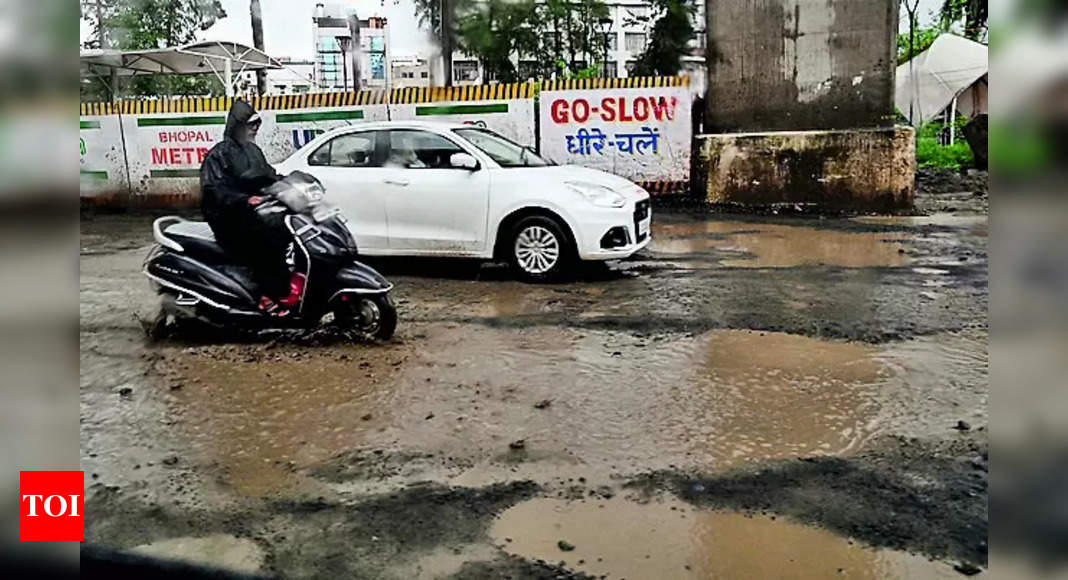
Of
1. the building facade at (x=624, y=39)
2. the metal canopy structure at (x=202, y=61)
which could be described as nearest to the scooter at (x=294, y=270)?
the metal canopy structure at (x=202, y=61)

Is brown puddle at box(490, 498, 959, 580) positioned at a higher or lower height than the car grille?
lower

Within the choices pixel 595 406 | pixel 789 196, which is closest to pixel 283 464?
pixel 595 406

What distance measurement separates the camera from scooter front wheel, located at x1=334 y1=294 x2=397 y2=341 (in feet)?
17.7

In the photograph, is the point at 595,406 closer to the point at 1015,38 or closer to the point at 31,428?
the point at 31,428

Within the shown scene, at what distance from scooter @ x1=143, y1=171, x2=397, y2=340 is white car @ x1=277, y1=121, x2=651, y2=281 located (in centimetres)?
161

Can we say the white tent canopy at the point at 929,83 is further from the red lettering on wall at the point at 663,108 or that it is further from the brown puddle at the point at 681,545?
the brown puddle at the point at 681,545

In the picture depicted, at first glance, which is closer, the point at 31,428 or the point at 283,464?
the point at 31,428

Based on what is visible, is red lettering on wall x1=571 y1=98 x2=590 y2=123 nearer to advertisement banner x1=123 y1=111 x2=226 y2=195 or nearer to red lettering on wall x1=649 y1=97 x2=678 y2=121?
red lettering on wall x1=649 y1=97 x2=678 y2=121

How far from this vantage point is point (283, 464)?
144 inches

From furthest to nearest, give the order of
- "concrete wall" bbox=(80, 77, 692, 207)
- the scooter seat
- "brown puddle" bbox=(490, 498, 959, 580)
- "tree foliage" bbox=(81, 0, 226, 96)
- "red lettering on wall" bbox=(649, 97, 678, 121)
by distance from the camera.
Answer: "red lettering on wall" bbox=(649, 97, 678, 121) → "concrete wall" bbox=(80, 77, 692, 207) → the scooter seat → "tree foliage" bbox=(81, 0, 226, 96) → "brown puddle" bbox=(490, 498, 959, 580)

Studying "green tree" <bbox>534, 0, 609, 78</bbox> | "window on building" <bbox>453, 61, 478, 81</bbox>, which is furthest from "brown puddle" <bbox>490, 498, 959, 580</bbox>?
"green tree" <bbox>534, 0, 609, 78</bbox>

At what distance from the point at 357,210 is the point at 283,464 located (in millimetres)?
3591

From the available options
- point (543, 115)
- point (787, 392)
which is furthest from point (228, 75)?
point (787, 392)

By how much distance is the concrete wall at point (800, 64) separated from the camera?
10727mm
